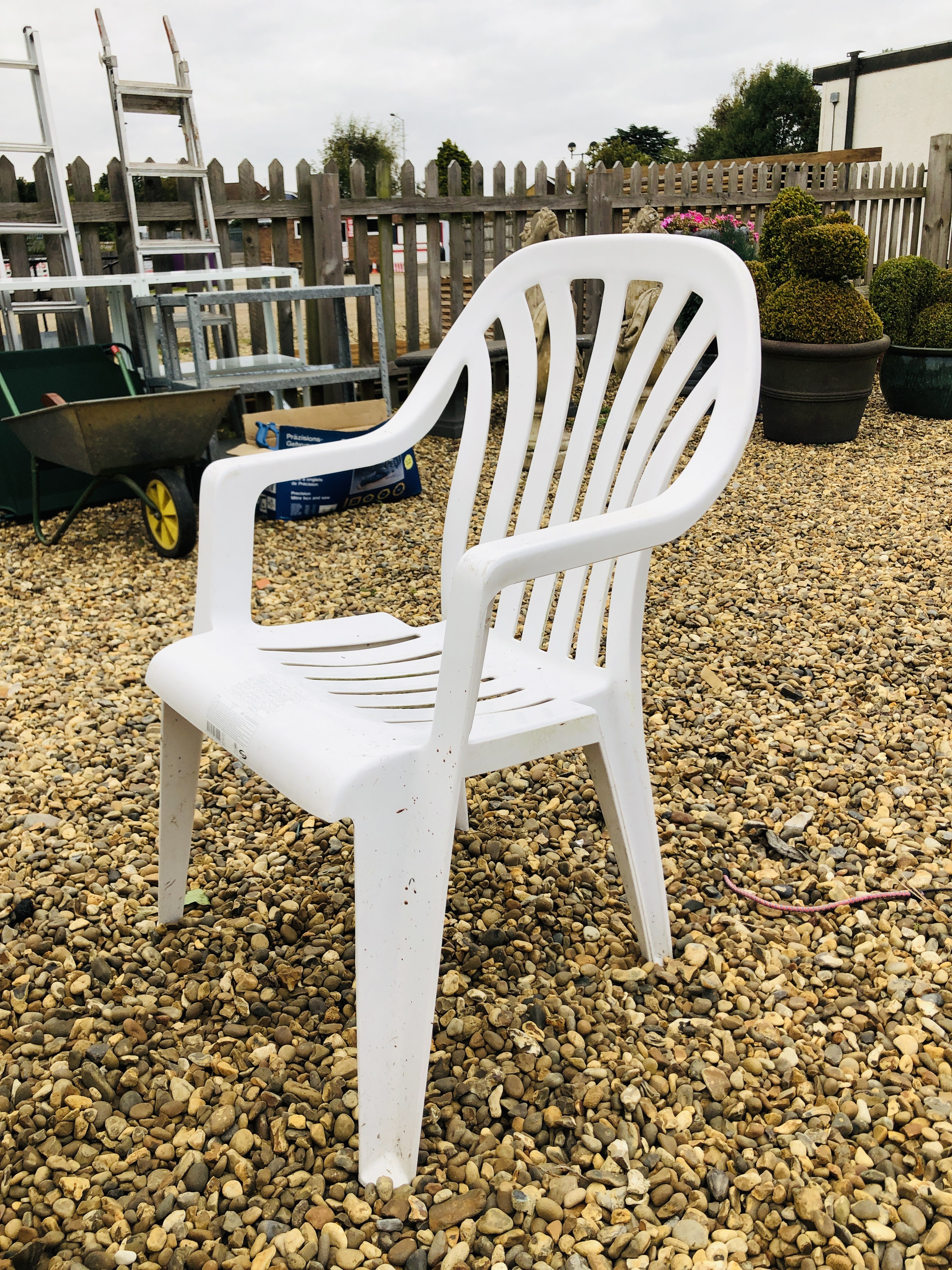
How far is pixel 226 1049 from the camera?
60.6 inches

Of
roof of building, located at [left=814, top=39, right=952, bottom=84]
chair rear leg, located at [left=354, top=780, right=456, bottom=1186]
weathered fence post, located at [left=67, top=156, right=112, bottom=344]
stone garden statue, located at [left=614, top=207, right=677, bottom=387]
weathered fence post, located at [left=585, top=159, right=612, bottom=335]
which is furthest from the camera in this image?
roof of building, located at [left=814, top=39, right=952, bottom=84]

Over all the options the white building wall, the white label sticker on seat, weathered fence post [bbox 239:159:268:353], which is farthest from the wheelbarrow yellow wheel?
the white building wall

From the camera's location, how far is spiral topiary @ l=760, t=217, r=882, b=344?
508cm

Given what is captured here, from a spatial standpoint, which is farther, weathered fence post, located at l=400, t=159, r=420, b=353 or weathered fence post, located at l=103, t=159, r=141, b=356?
weathered fence post, located at l=400, t=159, r=420, b=353

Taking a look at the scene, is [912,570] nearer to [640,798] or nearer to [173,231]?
[640,798]

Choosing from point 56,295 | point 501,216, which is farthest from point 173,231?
point 501,216

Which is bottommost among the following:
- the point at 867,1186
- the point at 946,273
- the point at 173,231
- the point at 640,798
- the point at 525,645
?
the point at 867,1186

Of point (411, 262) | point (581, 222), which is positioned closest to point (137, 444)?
point (411, 262)

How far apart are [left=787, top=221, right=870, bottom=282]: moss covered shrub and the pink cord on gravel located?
410cm

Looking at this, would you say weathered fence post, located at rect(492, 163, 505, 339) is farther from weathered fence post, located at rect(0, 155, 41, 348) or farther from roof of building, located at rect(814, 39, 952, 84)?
roof of building, located at rect(814, 39, 952, 84)

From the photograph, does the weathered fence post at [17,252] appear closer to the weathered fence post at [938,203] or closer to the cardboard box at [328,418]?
the cardboard box at [328,418]

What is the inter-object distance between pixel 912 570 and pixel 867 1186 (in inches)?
105

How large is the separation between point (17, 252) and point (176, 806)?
3903 mm

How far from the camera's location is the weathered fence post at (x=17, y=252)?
448 cm
